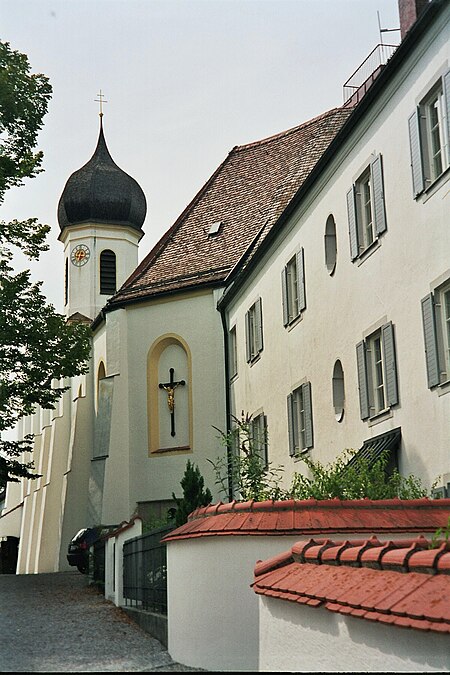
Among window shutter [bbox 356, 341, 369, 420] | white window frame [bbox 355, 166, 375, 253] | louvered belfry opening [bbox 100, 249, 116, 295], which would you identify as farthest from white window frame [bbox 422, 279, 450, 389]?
louvered belfry opening [bbox 100, 249, 116, 295]

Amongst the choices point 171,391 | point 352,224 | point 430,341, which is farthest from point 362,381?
point 171,391

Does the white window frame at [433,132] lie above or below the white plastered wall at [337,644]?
above

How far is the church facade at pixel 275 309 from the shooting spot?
14.2 m

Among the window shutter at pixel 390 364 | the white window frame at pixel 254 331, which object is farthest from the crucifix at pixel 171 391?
the window shutter at pixel 390 364

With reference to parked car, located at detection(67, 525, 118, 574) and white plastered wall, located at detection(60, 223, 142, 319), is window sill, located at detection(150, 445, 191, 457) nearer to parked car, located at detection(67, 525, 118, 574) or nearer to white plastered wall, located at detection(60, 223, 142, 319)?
parked car, located at detection(67, 525, 118, 574)

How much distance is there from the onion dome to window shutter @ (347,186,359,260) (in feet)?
96.9

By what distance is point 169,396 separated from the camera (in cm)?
3091

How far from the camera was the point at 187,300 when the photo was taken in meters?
30.8

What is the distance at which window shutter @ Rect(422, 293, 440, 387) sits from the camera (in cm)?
1348

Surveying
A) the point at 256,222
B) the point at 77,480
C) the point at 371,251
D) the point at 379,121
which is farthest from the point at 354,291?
the point at 77,480

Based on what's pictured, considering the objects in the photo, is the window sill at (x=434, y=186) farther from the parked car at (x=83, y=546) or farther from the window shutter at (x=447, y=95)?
the parked car at (x=83, y=546)

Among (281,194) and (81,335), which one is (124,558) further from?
(281,194)

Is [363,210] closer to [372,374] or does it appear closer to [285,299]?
[372,374]

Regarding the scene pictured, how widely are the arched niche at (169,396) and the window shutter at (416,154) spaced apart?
16748mm
